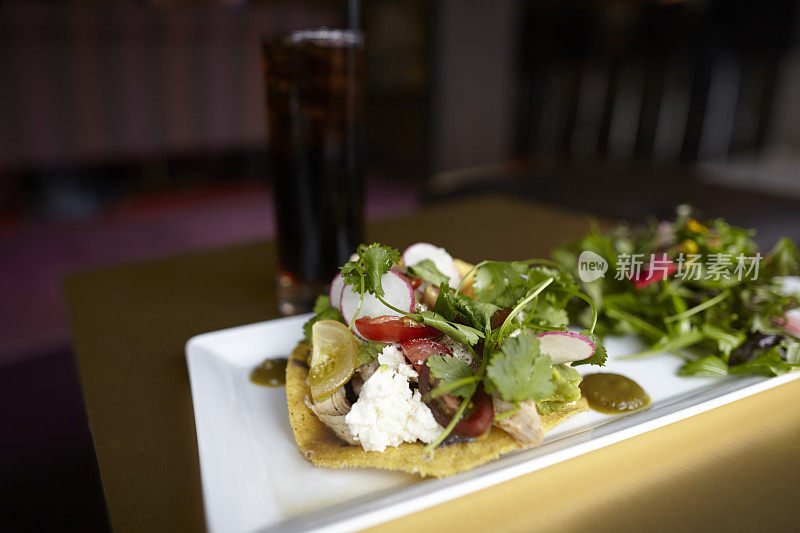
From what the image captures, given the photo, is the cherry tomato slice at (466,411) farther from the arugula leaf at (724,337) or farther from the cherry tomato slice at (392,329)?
the arugula leaf at (724,337)

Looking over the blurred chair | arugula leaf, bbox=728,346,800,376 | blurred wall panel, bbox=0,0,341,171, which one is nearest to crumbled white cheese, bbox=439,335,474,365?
arugula leaf, bbox=728,346,800,376

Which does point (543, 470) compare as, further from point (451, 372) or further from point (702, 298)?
point (702, 298)

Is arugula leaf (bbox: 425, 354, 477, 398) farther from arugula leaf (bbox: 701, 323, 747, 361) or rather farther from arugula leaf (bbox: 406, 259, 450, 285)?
arugula leaf (bbox: 701, 323, 747, 361)

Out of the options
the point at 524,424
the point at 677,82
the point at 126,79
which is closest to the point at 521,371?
the point at 524,424

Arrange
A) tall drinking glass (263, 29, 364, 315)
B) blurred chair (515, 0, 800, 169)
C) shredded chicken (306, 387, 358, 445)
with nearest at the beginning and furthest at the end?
shredded chicken (306, 387, 358, 445) < tall drinking glass (263, 29, 364, 315) < blurred chair (515, 0, 800, 169)

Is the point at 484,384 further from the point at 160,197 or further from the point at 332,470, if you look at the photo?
the point at 160,197

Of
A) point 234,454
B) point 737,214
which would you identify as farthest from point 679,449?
point 737,214

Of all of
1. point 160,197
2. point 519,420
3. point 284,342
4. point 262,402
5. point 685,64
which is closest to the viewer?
point 519,420
